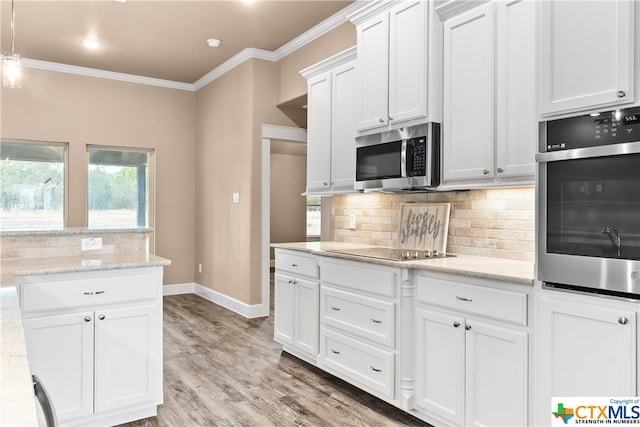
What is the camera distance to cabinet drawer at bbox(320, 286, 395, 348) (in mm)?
2729

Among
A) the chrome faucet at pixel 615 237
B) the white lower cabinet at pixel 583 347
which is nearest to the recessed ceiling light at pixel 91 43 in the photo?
the white lower cabinet at pixel 583 347

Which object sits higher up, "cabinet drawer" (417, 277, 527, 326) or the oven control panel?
the oven control panel

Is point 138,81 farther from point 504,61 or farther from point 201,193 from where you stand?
point 504,61

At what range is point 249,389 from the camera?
3.13 meters

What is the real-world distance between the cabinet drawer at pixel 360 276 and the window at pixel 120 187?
12.7 feet

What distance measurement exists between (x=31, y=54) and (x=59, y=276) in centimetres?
398

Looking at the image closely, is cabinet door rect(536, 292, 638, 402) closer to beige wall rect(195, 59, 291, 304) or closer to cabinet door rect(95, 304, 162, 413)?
cabinet door rect(95, 304, 162, 413)

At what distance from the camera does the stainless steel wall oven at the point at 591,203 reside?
172cm

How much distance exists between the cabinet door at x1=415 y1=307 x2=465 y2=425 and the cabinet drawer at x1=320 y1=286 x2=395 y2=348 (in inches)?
8.2

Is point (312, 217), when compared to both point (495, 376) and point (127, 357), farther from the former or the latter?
point (495, 376)

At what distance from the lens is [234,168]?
5441 mm

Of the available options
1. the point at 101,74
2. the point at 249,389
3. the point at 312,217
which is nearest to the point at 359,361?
the point at 249,389

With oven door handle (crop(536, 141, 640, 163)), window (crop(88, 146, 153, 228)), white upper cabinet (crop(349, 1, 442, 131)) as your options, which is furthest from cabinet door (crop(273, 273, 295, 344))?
window (crop(88, 146, 153, 228))

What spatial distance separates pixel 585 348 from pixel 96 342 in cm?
239
